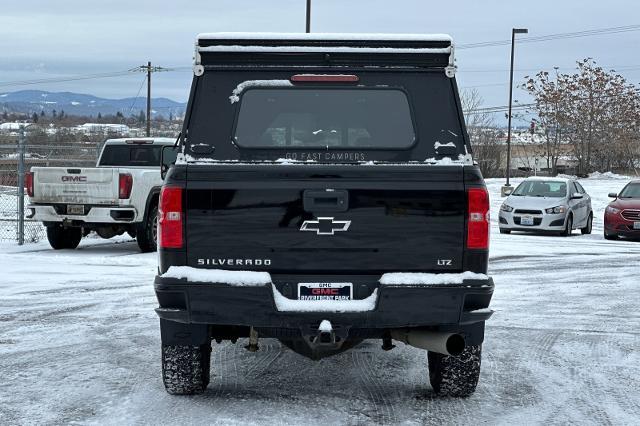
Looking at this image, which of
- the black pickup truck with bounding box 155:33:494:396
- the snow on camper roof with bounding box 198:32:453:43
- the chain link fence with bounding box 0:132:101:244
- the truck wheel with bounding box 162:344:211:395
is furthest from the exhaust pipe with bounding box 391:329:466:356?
the chain link fence with bounding box 0:132:101:244

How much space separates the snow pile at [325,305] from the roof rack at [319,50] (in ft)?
4.71

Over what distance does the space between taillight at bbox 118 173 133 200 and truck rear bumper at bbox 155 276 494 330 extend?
9.06m

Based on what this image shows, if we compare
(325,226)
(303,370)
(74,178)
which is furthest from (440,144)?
(74,178)

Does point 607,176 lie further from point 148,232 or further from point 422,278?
point 422,278

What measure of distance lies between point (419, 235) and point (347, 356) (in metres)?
Answer: 2.51

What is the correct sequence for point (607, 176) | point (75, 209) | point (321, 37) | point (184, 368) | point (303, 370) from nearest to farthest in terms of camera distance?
point (321, 37) < point (184, 368) < point (303, 370) < point (75, 209) < point (607, 176)

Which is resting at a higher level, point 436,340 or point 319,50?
point 319,50

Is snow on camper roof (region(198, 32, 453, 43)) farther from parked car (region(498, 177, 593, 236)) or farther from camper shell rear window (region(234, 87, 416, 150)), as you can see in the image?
parked car (region(498, 177, 593, 236))

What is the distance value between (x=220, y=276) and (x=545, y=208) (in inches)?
672

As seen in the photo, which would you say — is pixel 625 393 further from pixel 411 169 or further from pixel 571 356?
pixel 411 169

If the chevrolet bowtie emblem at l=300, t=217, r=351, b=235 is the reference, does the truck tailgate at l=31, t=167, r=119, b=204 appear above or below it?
below

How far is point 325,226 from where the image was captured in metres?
5.24

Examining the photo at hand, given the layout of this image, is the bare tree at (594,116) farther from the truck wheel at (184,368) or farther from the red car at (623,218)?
the truck wheel at (184,368)

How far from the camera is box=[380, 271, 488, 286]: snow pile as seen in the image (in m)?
5.22
